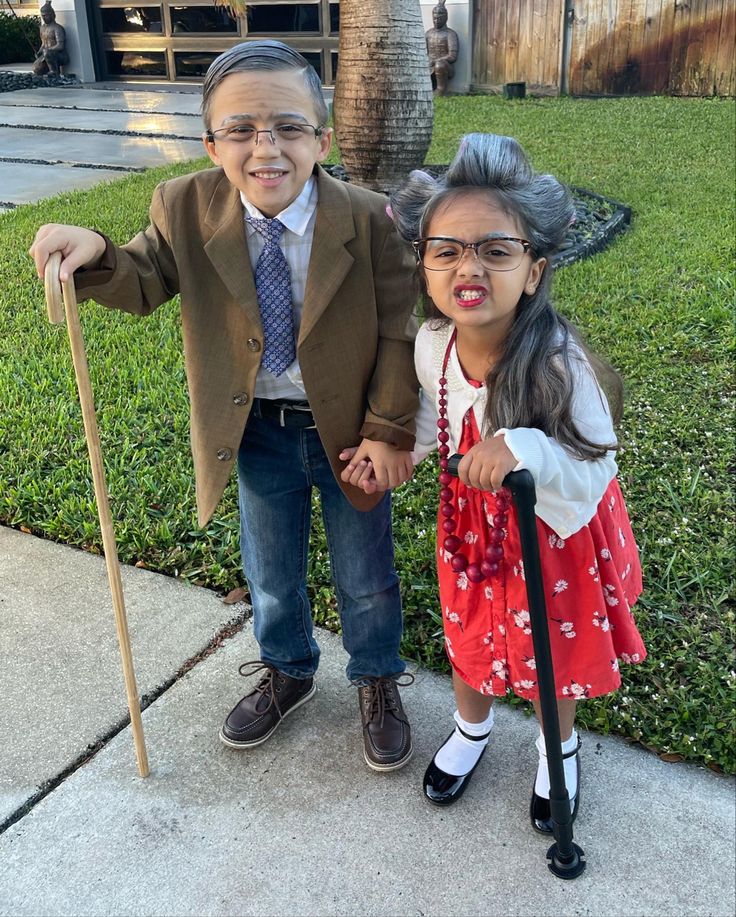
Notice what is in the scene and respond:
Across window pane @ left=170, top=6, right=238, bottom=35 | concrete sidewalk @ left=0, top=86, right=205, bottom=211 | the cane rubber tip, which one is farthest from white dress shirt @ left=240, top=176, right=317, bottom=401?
window pane @ left=170, top=6, right=238, bottom=35

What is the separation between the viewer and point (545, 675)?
177cm

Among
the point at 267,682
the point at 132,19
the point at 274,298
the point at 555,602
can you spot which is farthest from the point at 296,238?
the point at 132,19

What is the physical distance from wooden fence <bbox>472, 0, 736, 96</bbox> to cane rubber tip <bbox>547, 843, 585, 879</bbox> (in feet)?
43.0

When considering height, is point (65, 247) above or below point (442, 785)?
above

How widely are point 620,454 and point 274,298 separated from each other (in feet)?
7.11

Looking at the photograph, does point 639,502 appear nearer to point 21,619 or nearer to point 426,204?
point 426,204

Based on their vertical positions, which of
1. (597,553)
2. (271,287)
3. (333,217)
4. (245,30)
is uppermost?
(245,30)

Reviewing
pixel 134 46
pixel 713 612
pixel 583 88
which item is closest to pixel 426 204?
pixel 713 612

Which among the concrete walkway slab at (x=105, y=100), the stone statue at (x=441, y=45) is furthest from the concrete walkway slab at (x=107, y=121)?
the stone statue at (x=441, y=45)

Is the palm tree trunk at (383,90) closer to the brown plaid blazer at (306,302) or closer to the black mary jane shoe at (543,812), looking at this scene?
the brown plaid blazer at (306,302)

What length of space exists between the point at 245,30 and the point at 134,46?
2.34 metres

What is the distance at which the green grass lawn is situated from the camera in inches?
103

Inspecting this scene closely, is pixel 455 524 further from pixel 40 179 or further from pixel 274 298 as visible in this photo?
pixel 40 179

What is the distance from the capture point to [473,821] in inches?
84.2
